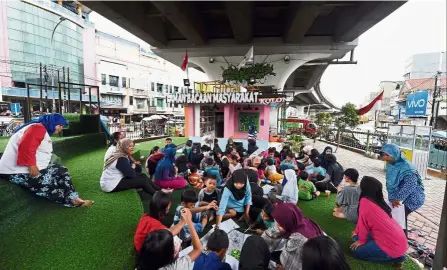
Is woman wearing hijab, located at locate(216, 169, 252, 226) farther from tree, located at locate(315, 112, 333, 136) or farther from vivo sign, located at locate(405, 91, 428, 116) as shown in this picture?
tree, located at locate(315, 112, 333, 136)

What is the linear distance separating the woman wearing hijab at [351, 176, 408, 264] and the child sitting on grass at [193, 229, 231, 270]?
171cm

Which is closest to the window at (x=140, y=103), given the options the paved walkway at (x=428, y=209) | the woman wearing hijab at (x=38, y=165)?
the paved walkway at (x=428, y=209)

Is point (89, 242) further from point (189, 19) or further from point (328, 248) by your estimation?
point (189, 19)

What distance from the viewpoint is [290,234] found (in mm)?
2428

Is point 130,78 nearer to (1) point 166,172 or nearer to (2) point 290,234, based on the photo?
(1) point 166,172

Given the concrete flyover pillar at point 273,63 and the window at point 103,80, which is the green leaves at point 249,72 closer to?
the concrete flyover pillar at point 273,63

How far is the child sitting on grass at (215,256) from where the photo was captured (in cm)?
220

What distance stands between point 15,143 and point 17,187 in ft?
1.80

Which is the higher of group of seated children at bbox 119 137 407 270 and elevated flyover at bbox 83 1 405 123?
elevated flyover at bbox 83 1 405 123

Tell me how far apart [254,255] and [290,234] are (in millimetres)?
493

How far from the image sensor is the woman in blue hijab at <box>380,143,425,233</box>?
3.37 m

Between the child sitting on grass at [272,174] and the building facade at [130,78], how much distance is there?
29200mm

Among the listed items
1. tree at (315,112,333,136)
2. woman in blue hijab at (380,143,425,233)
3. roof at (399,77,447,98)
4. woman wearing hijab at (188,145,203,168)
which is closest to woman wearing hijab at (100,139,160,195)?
woman wearing hijab at (188,145,203,168)

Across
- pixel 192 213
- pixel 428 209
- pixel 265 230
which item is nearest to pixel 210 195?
pixel 192 213
